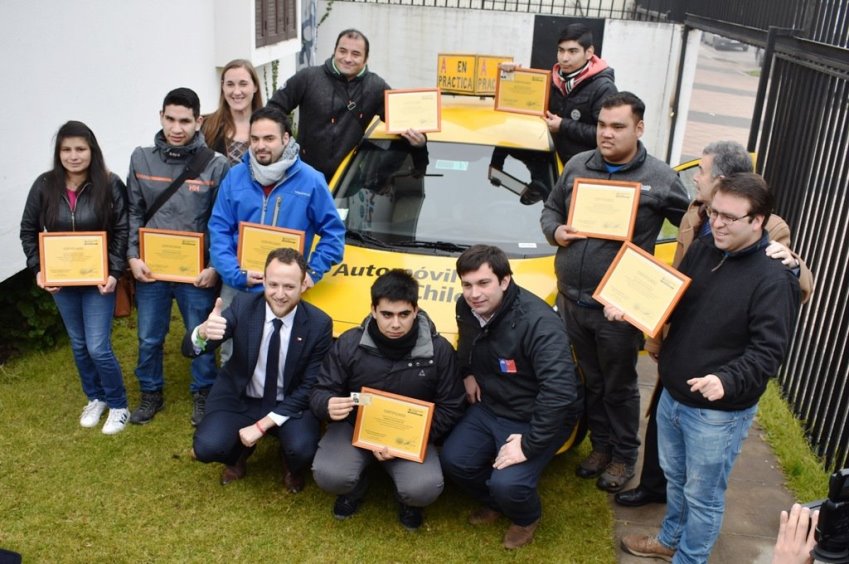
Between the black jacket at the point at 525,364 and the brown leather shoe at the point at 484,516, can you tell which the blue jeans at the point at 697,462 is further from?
the brown leather shoe at the point at 484,516

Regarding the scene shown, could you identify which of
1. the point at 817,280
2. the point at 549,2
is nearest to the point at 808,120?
the point at 817,280

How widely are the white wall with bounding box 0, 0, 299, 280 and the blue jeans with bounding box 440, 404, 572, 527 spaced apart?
344 centimetres

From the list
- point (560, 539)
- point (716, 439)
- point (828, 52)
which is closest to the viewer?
point (716, 439)

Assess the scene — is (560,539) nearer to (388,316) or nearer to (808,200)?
(388,316)

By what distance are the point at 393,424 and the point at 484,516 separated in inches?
30.7

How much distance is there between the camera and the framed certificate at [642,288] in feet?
11.9

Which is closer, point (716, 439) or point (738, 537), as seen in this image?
point (716, 439)

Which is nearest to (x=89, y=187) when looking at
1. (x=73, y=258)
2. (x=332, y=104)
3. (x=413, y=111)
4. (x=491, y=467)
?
(x=73, y=258)

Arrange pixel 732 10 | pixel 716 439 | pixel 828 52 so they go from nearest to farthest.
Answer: pixel 716 439 < pixel 828 52 < pixel 732 10

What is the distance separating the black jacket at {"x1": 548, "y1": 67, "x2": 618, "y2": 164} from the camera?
5.60m

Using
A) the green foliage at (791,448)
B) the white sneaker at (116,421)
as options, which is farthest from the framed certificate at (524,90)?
the white sneaker at (116,421)

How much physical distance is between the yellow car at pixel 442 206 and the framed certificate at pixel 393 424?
53 cm

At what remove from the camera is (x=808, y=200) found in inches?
219

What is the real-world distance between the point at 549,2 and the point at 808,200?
25.0 feet
